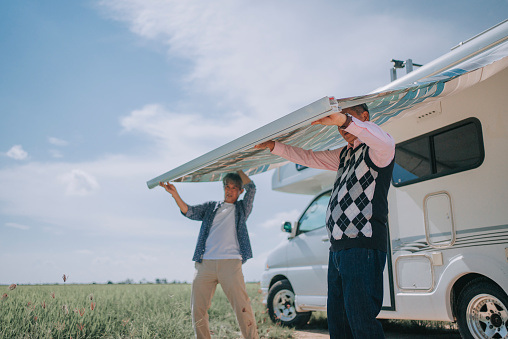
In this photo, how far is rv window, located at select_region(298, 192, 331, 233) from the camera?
20.4 feet

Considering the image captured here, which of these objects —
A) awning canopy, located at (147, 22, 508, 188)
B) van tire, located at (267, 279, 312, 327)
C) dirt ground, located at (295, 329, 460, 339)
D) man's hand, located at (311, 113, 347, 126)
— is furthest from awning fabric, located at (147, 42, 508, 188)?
van tire, located at (267, 279, 312, 327)

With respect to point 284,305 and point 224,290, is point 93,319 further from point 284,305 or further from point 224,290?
point 284,305

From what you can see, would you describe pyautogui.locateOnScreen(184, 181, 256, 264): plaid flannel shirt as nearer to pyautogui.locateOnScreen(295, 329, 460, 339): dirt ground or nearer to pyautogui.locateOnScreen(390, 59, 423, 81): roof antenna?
pyautogui.locateOnScreen(390, 59, 423, 81): roof antenna

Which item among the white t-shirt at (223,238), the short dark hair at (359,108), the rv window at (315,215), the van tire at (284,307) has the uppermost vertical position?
the short dark hair at (359,108)

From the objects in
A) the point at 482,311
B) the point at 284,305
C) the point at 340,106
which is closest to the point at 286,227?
the point at 284,305

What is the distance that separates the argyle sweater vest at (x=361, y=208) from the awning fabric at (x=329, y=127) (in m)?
0.43

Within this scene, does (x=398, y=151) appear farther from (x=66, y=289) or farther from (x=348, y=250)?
(x=66, y=289)

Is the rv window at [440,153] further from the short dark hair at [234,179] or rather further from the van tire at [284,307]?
the van tire at [284,307]

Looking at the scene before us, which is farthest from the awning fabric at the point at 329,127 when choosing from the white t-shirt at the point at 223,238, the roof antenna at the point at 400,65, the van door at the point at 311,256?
the van door at the point at 311,256

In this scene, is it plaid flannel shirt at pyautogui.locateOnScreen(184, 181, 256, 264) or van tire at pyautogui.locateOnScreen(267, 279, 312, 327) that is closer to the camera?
plaid flannel shirt at pyautogui.locateOnScreen(184, 181, 256, 264)

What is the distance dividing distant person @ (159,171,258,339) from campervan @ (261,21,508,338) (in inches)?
59.5

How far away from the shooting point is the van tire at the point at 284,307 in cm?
656

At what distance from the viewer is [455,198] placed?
4074 millimetres

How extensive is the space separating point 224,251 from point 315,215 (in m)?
2.49
